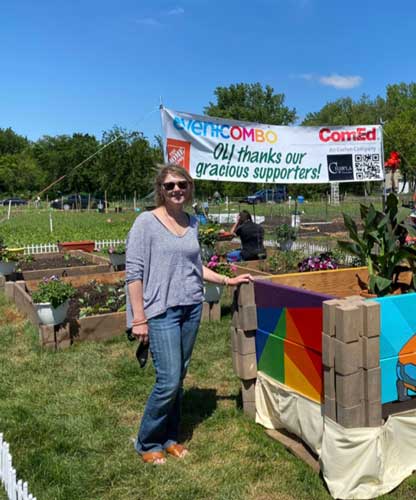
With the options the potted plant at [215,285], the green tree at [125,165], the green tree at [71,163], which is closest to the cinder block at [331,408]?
the potted plant at [215,285]

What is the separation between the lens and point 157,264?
2.81 m

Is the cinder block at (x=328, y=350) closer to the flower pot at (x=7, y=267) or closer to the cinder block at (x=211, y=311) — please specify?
the cinder block at (x=211, y=311)

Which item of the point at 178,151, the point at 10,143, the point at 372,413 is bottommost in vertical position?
the point at 372,413

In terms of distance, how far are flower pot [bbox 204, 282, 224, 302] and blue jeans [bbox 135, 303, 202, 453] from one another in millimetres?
3141

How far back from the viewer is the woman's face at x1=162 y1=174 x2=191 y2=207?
114 inches

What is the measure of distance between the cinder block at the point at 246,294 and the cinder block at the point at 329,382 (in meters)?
0.88

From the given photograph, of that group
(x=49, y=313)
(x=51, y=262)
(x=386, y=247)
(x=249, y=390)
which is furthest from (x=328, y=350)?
(x=51, y=262)

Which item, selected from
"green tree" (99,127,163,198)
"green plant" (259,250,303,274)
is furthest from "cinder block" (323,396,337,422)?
"green tree" (99,127,163,198)

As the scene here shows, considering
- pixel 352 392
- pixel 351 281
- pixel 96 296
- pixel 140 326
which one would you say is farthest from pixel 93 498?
pixel 96 296

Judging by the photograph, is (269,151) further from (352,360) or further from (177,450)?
(352,360)

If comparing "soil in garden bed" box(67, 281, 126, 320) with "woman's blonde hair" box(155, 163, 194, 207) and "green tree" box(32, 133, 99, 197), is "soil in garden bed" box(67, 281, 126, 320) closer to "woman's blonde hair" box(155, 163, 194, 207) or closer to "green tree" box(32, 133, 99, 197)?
"woman's blonde hair" box(155, 163, 194, 207)

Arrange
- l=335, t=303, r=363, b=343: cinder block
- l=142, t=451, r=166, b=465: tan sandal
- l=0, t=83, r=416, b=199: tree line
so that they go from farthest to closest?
l=0, t=83, r=416, b=199: tree line → l=142, t=451, r=166, b=465: tan sandal → l=335, t=303, r=363, b=343: cinder block

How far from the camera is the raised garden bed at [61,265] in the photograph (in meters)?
9.14

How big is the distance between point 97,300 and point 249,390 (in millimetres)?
3887
